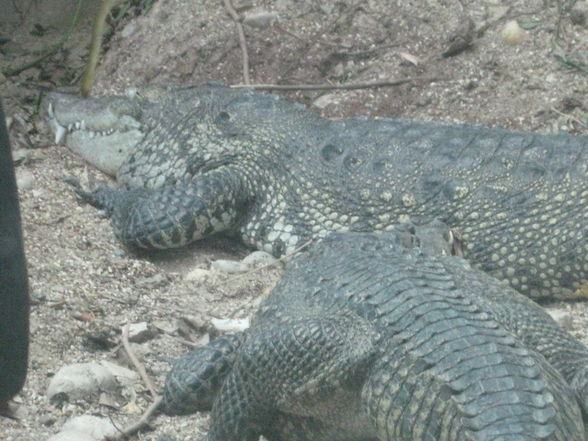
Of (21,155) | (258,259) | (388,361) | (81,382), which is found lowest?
(258,259)

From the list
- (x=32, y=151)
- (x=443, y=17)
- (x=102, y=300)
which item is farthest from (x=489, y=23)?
(x=102, y=300)

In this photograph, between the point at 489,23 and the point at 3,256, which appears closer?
the point at 3,256

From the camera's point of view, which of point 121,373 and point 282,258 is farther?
point 282,258

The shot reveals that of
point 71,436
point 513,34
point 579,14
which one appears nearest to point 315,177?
point 513,34

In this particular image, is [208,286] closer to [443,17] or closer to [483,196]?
[483,196]

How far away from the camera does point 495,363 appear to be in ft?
10.9

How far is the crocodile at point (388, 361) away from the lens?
10.7 ft

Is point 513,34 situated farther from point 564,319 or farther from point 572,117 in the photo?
point 564,319

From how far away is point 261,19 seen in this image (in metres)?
8.29

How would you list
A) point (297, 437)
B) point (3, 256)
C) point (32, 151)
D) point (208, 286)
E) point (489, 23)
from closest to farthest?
point (3, 256)
point (297, 437)
point (208, 286)
point (32, 151)
point (489, 23)

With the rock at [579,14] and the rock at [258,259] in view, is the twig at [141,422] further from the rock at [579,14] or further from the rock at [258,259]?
the rock at [579,14]

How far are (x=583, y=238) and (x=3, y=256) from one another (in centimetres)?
391

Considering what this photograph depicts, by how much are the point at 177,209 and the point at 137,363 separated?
187 centimetres

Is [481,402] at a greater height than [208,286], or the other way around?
[481,402]
